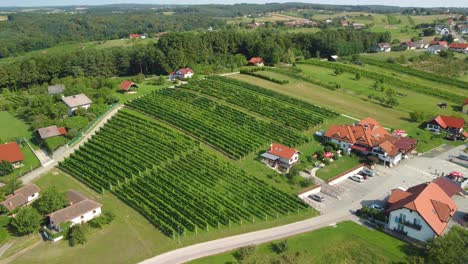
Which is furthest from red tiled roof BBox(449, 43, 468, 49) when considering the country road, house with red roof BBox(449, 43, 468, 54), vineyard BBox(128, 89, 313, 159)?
the country road

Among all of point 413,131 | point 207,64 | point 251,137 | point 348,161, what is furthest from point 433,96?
point 207,64

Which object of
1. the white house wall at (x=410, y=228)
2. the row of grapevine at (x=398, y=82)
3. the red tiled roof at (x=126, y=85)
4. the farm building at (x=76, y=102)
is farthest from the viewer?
the row of grapevine at (x=398, y=82)

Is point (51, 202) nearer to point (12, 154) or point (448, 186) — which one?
point (12, 154)

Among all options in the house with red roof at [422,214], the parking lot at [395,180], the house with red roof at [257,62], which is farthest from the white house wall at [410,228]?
the house with red roof at [257,62]

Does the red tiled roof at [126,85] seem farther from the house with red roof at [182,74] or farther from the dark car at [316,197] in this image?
the dark car at [316,197]

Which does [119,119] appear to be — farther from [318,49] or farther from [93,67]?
[318,49]

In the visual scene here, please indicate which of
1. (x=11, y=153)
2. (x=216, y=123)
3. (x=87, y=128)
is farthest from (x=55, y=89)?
(x=216, y=123)
